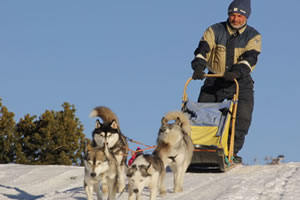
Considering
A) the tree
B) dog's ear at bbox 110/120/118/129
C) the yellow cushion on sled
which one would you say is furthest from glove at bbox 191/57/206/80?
the tree

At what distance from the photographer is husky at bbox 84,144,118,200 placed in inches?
289

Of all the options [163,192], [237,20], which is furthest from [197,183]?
[237,20]

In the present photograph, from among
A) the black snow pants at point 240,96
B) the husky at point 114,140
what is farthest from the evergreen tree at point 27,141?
the husky at point 114,140

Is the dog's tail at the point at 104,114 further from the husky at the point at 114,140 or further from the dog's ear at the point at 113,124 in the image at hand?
the dog's ear at the point at 113,124

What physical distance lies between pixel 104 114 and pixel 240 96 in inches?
118

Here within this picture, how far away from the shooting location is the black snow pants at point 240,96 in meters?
11.4

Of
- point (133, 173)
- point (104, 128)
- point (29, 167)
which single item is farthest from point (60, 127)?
point (133, 173)

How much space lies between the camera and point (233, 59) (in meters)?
11.2

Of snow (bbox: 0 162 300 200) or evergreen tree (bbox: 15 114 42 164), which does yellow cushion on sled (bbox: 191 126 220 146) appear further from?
evergreen tree (bbox: 15 114 42 164)

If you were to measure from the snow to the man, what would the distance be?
937mm

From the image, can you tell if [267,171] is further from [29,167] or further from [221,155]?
[29,167]

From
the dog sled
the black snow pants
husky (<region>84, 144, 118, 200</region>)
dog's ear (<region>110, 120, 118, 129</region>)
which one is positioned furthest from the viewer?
the black snow pants

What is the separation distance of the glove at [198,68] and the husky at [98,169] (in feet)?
11.5

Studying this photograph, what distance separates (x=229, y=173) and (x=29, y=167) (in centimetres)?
425
